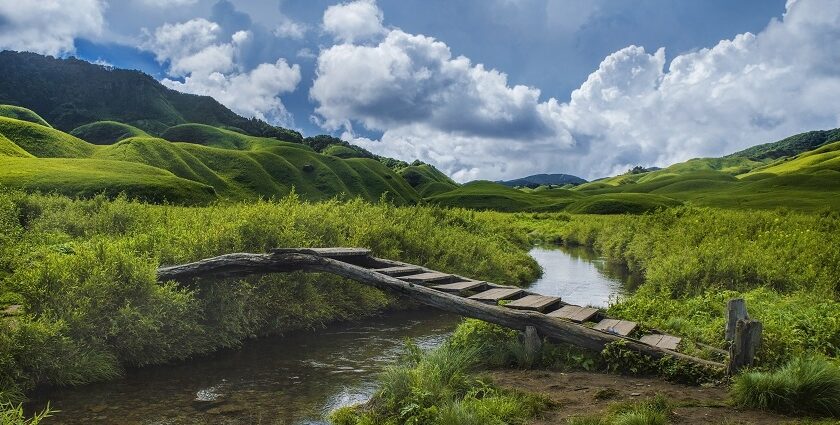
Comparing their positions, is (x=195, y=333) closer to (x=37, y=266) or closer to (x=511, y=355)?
(x=37, y=266)

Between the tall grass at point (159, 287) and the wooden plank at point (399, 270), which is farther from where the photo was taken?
the wooden plank at point (399, 270)

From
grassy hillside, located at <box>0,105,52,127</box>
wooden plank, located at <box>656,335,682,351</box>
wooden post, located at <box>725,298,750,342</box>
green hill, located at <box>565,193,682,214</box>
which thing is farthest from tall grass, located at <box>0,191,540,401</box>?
grassy hillside, located at <box>0,105,52,127</box>

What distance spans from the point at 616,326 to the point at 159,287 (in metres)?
11.0

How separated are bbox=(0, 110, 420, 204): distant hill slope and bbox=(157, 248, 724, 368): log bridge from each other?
44.6ft

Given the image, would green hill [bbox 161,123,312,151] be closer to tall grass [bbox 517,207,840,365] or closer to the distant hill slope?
the distant hill slope

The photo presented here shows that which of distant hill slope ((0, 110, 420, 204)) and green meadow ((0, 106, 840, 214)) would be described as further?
green meadow ((0, 106, 840, 214))

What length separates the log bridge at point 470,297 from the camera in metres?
11.2

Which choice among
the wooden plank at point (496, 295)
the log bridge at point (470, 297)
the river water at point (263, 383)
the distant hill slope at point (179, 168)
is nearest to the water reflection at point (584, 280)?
the wooden plank at point (496, 295)

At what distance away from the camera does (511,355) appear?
12.1 metres

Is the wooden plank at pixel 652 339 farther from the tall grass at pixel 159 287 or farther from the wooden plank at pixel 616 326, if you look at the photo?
the tall grass at pixel 159 287

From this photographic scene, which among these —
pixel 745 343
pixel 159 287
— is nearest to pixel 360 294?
pixel 159 287

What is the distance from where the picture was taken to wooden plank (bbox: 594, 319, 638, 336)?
11334 mm

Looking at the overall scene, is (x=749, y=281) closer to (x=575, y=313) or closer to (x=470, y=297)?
(x=575, y=313)

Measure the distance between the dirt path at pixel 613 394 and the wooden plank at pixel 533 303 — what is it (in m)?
1.58
